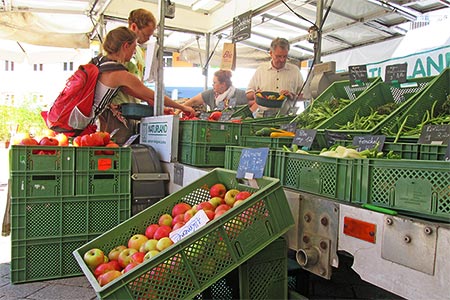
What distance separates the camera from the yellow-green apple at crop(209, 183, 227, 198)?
2.08 meters

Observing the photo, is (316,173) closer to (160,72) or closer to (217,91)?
(160,72)

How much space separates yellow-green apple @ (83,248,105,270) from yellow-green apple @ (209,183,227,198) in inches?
25.7

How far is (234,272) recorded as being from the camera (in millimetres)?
1938

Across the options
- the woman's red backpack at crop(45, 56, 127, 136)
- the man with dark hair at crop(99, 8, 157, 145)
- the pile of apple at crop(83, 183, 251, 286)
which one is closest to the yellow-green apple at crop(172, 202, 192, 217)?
the pile of apple at crop(83, 183, 251, 286)

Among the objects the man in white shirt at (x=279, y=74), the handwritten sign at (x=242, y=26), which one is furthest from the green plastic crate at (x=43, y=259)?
the handwritten sign at (x=242, y=26)

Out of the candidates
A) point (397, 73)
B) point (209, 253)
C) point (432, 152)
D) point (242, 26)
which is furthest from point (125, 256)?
point (242, 26)

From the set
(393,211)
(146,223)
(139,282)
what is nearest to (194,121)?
(146,223)

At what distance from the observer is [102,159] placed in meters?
2.84

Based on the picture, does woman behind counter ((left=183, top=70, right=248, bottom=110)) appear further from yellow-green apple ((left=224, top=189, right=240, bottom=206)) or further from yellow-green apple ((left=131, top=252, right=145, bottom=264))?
yellow-green apple ((left=131, top=252, right=145, bottom=264))

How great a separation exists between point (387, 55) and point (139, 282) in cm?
579

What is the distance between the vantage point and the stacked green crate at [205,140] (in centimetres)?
285

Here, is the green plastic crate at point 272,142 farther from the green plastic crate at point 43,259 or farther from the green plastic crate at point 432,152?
the green plastic crate at point 43,259

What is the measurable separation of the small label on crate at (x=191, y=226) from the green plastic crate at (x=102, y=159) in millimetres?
1279

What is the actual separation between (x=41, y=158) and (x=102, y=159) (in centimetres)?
42
